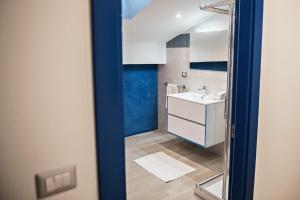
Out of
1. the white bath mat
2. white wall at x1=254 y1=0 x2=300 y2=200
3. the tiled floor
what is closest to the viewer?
white wall at x1=254 y1=0 x2=300 y2=200

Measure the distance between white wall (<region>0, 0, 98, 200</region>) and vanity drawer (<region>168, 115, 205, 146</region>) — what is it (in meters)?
2.53

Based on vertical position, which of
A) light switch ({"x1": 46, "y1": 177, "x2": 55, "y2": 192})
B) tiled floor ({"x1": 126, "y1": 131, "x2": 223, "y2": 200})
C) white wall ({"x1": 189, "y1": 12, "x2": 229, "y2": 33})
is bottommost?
tiled floor ({"x1": 126, "y1": 131, "x2": 223, "y2": 200})

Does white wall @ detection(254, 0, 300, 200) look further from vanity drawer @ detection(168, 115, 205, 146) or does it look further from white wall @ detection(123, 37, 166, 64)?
white wall @ detection(123, 37, 166, 64)

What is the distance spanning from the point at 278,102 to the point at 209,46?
85.1 inches

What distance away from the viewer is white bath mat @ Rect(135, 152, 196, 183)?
302 centimetres

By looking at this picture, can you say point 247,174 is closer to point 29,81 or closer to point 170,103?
point 29,81

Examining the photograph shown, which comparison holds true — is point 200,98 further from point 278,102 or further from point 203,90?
point 278,102

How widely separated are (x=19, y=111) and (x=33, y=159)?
0.15 meters

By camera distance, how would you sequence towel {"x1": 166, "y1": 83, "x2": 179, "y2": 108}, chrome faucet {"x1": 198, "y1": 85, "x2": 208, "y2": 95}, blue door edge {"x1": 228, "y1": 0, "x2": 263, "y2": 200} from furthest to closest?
towel {"x1": 166, "y1": 83, "x2": 179, "y2": 108}
chrome faucet {"x1": 198, "y1": 85, "x2": 208, "y2": 95}
blue door edge {"x1": 228, "y1": 0, "x2": 263, "y2": 200}

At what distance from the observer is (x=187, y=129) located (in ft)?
11.2

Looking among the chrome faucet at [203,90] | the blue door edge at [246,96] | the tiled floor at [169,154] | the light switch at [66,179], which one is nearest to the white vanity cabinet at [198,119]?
the chrome faucet at [203,90]

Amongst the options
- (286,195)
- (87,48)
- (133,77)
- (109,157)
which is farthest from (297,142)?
(133,77)

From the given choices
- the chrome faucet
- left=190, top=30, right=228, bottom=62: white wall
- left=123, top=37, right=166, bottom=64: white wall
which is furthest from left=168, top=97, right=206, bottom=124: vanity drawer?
left=123, top=37, right=166, bottom=64: white wall

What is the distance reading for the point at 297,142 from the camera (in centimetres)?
171
